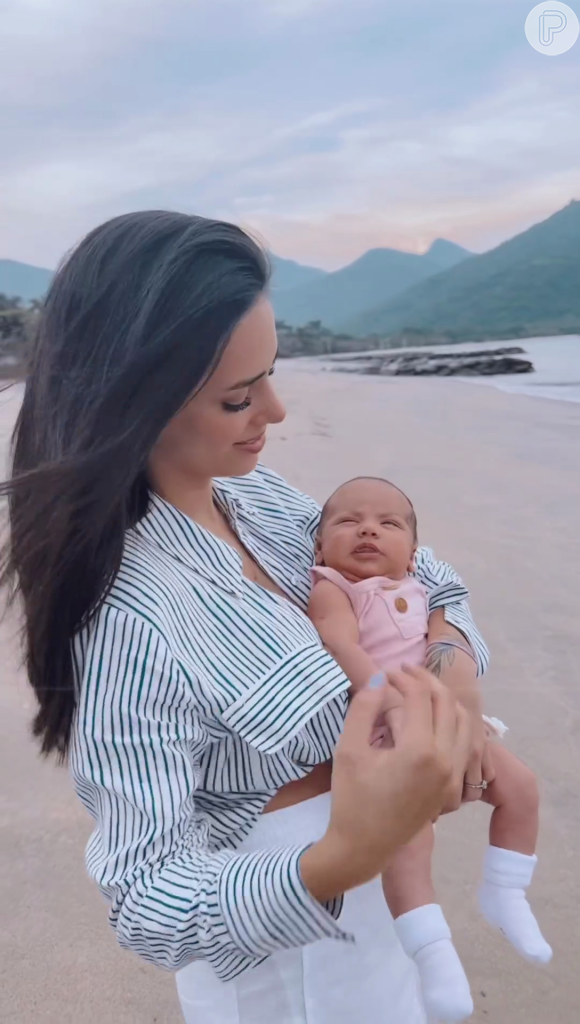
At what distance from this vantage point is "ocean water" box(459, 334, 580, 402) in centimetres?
987

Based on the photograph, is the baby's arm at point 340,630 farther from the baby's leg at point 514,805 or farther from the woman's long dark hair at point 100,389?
the woman's long dark hair at point 100,389

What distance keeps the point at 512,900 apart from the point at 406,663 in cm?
57

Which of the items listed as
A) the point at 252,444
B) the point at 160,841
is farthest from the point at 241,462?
the point at 160,841

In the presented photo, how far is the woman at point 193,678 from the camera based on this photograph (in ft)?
2.65

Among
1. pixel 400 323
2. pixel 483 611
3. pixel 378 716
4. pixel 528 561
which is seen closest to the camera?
pixel 378 716

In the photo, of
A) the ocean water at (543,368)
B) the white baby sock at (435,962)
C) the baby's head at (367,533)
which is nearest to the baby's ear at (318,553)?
the baby's head at (367,533)

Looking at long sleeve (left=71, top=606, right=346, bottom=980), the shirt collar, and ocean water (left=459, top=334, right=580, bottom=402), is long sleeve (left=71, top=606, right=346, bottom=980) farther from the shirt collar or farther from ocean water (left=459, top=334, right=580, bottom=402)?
ocean water (left=459, top=334, right=580, bottom=402)

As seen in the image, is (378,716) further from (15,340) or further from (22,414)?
(15,340)

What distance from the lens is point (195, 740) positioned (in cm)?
90

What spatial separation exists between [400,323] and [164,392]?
15960mm

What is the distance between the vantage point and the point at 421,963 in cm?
110

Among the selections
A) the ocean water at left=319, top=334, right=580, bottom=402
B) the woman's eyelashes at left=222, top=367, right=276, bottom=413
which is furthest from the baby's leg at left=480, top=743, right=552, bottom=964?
the ocean water at left=319, top=334, right=580, bottom=402

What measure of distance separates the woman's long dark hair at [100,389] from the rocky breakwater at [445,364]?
36.9 ft

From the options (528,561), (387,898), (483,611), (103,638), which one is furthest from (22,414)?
→ (528,561)
